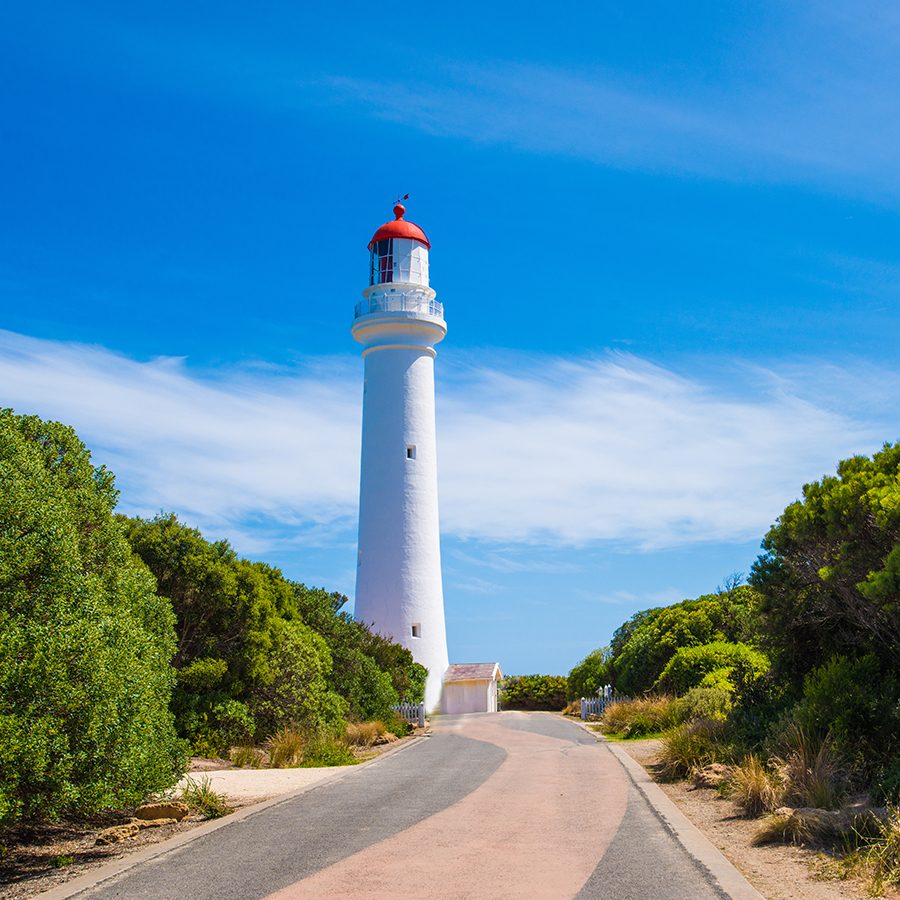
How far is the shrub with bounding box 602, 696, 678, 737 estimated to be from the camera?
23163mm

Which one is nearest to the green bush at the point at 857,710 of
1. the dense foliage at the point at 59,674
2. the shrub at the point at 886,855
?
the shrub at the point at 886,855

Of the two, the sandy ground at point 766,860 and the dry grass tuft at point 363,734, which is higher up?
the dry grass tuft at point 363,734

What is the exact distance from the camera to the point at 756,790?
11609 millimetres

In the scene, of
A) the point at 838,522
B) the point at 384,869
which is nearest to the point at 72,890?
the point at 384,869

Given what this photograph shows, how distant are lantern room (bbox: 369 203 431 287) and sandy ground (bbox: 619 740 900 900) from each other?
1158 inches

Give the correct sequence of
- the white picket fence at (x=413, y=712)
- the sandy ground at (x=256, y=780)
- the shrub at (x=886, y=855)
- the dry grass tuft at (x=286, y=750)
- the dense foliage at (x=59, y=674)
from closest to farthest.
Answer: the shrub at (x=886, y=855), the dense foliage at (x=59, y=674), the sandy ground at (x=256, y=780), the dry grass tuft at (x=286, y=750), the white picket fence at (x=413, y=712)

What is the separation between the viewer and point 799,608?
15594mm

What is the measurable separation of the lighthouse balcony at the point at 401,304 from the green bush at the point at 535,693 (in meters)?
26.1

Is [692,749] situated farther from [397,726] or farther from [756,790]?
[397,726]

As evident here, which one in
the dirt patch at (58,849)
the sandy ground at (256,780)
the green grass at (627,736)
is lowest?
the dirt patch at (58,849)

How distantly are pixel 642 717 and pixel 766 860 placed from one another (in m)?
16.0

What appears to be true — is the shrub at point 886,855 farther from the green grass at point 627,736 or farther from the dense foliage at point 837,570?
the green grass at point 627,736

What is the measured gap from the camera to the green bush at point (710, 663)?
2255 cm

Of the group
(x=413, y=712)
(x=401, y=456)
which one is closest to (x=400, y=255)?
(x=401, y=456)
